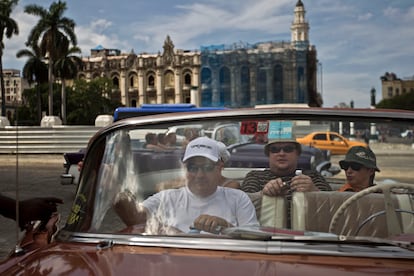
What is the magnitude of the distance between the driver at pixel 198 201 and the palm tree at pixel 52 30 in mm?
44874

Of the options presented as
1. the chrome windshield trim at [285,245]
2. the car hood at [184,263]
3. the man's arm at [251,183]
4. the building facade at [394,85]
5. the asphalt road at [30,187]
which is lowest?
the asphalt road at [30,187]

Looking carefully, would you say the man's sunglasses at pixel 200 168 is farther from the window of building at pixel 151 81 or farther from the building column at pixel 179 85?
the window of building at pixel 151 81

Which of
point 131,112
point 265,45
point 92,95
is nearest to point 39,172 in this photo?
point 131,112

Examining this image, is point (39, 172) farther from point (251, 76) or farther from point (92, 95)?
point (251, 76)

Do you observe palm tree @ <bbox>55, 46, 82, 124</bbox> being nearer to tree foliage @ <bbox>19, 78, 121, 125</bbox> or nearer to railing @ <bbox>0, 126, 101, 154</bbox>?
tree foliage @ <bbox>19, 78, 121, 125</bbox>

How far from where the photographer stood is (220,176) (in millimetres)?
2129

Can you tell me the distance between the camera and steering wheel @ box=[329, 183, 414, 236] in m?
1.92

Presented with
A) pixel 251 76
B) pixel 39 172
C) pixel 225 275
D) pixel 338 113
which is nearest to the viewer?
pixel 225 275

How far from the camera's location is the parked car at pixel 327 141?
6.68ft

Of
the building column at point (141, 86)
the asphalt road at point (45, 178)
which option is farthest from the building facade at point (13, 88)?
the building column at point (141, 86)

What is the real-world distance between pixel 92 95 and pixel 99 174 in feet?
245

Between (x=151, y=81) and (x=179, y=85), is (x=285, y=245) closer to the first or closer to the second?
(x=179, y=85)

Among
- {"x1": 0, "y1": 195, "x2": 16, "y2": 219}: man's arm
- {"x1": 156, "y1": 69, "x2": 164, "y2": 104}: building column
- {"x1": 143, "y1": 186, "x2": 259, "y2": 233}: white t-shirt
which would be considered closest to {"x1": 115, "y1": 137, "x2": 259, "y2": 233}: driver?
{"x1": 143, "y1": 186, "x2": 259, "y2": 233}: white t-shirt

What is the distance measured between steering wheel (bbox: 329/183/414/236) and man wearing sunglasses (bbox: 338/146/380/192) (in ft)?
0.25
